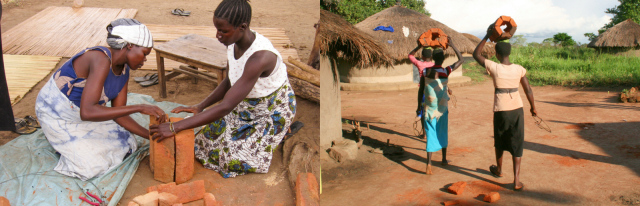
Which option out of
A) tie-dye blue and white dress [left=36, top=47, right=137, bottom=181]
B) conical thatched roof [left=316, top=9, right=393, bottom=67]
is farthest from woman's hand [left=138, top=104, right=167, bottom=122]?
conical thatched roof [left=316, top=9, right=393, bottom=67]

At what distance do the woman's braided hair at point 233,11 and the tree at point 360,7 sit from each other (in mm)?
6038

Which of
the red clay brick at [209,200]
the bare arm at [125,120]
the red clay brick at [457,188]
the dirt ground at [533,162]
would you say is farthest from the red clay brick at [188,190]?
the red clay brick at [457,188]

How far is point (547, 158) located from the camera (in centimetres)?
318

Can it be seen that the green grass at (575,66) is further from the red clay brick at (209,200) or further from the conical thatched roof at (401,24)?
the conical thatched roof at (401,24)

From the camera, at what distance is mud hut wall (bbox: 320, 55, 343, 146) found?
4.74m

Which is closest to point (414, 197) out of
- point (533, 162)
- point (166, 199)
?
point (533, 162)

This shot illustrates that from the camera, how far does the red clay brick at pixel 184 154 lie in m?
2.92

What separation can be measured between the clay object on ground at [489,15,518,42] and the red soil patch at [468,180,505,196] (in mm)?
1022

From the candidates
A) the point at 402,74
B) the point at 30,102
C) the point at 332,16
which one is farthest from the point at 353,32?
the point at 402,74

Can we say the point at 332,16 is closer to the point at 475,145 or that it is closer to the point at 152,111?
the point at 475,145

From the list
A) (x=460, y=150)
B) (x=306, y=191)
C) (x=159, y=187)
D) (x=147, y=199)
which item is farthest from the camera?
(x=460, y=150)

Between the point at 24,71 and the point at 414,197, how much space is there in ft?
14.1

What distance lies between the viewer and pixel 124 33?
2.84 m

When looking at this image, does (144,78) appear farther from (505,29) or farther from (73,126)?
(505,29)
